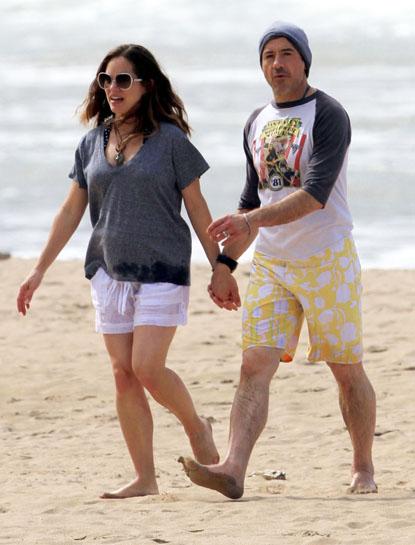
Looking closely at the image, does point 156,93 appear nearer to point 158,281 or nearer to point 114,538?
point 158,281

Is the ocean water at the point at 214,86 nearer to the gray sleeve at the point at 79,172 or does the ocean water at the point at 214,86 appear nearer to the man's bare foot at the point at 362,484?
the man's bare foot at the point at 362,484

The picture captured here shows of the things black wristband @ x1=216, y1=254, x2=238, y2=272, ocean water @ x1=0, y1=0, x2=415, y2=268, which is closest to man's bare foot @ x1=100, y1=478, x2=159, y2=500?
black wristband @ x1=216, y1=254, x2=238, y2=272

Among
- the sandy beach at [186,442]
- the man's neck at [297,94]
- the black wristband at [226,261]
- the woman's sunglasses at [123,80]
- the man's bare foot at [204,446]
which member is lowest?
the sandy beach at [186,442]

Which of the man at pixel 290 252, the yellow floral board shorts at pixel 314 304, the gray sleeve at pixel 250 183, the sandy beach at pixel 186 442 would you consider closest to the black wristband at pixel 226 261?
the man at pixel 290 252

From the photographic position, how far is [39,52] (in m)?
32.4

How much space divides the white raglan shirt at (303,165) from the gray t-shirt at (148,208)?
0.89 ft

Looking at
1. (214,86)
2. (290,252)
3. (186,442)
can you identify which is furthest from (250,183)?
(214,86)

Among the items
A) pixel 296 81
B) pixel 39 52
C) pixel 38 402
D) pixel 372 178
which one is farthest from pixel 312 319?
pixel 39 52

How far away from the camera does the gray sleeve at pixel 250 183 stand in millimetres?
6254

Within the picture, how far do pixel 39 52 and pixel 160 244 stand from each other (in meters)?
26.8

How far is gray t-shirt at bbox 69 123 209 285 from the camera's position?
6152mm

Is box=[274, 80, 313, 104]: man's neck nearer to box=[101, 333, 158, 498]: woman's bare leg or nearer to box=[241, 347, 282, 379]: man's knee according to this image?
box=[241, 347, 282, 379]: man's knee

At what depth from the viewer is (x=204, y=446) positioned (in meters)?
6.55

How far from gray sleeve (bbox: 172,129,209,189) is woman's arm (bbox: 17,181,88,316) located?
0.47 meters
